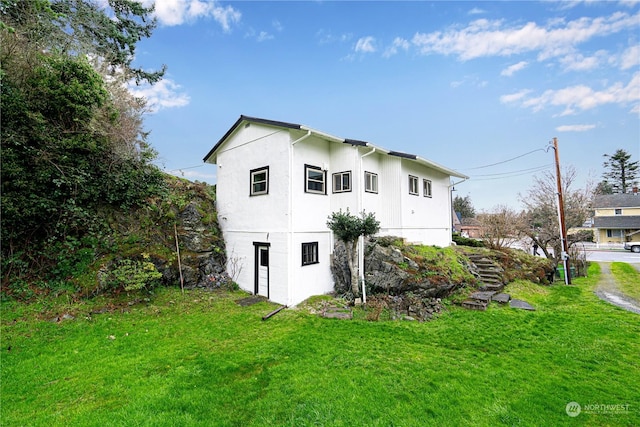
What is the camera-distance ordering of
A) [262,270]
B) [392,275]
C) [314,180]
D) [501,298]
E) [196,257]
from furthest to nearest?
[196,257], [314,180], [262,270], [501,298], [392,275]

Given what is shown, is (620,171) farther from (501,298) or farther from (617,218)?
(501,298)

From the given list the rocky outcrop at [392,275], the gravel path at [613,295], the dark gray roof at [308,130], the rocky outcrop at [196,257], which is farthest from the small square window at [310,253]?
the gravel path at [613,295]

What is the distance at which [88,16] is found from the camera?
1088cm

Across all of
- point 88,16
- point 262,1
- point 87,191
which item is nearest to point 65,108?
point 87,191

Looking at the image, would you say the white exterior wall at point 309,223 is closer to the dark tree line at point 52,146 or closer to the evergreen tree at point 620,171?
the dark tree line at point 52,146

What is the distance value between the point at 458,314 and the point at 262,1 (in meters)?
14.2

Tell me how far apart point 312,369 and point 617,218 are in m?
47.6

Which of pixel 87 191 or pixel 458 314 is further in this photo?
pixel 87 191

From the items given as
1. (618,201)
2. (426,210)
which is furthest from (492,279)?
(618,201)

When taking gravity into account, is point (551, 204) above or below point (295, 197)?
above

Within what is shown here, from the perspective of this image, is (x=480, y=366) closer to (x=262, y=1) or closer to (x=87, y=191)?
(x=87, y=191)

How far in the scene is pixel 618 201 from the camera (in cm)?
3356

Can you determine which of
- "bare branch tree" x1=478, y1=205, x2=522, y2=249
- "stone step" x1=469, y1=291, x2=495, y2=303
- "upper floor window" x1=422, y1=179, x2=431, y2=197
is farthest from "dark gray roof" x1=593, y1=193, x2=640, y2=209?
"stone step" x1=469, y1=291, x2=495, y2=303

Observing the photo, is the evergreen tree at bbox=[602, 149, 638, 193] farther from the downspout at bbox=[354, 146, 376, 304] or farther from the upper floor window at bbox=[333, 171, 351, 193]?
the upper floor window at bbox=[333, 171, 351, 193]
